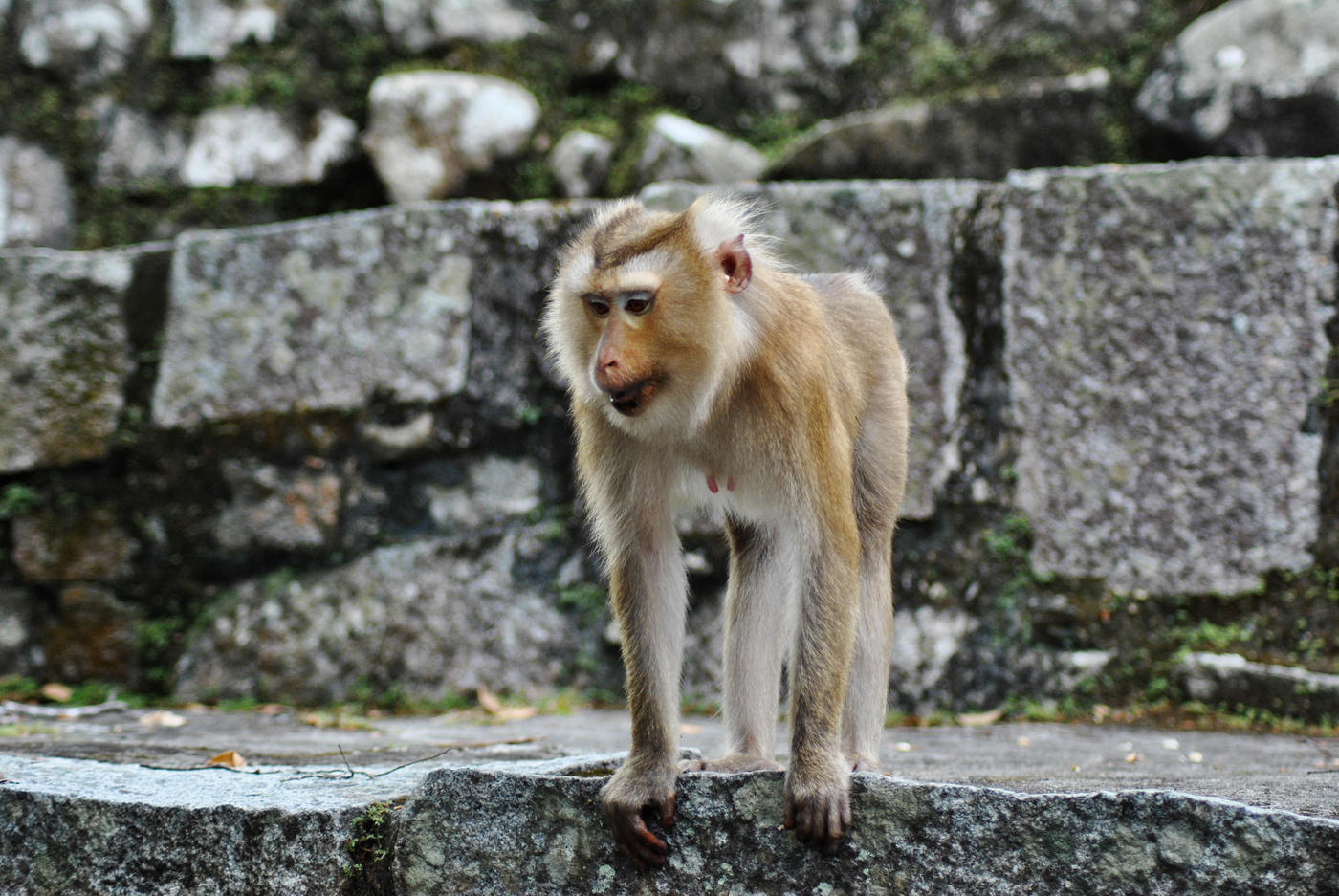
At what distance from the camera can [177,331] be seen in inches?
176

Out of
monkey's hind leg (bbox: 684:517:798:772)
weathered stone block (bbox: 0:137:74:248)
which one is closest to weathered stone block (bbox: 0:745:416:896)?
monkey's hind leg (bbox: 684:517:798:772)

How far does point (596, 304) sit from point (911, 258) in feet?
6.60

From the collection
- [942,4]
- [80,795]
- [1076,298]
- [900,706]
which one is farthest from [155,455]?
[942,4]

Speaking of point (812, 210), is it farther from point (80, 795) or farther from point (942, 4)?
point (80, 795)

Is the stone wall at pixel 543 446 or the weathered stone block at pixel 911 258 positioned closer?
the stone wall at pixel 543 446

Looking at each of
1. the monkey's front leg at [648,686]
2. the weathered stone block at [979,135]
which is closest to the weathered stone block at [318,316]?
the weathered stone block at [979,135]

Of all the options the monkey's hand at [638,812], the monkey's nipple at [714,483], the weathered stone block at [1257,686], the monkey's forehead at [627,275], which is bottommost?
the monkey's hand at [638,812]

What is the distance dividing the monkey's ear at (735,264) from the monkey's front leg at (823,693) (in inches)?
24.1

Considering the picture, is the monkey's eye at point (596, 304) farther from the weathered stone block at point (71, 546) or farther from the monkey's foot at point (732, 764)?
the weathered stone block at point (71, 546)

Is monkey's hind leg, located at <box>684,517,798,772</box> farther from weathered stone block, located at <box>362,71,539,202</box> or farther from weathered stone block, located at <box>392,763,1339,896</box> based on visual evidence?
weathered stone block, located at <box>362,71,539,202</box>

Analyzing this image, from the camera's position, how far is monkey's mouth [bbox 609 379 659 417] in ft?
7.82

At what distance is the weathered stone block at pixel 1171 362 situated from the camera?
3.77m

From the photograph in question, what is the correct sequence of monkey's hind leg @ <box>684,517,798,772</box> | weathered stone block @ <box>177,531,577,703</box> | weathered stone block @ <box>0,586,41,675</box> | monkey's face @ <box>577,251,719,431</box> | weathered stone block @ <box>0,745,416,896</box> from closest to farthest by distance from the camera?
weathered stone block @ <box>0,745,416,896</box>, monkey's face @ <box>577,251,719,431</box>, monkey's hind leg @ <box>684,517,798,772</box>, weathered stone block @ <box>177,531,577,703</box>, weathered stone block @ <box>0,586,41,675</box>

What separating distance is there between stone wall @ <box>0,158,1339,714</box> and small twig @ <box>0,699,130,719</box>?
241mm
